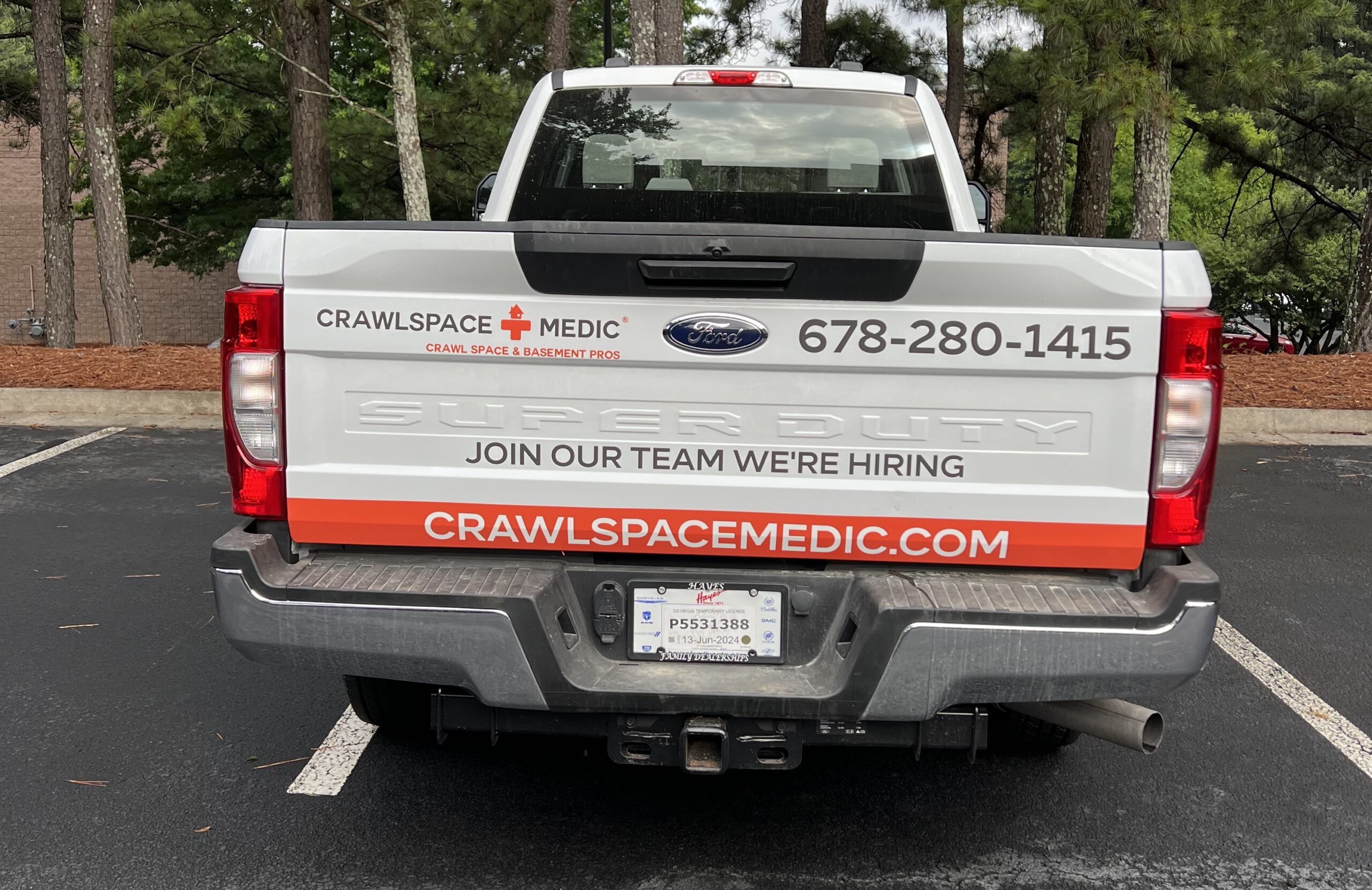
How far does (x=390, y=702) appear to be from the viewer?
386cm

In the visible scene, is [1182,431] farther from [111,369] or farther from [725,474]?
[111,369]

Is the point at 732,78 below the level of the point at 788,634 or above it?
above

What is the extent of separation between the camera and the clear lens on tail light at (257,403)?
3.01 m

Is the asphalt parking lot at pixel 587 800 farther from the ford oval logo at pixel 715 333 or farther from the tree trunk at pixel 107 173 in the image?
the tree trunk at pixel 107 173

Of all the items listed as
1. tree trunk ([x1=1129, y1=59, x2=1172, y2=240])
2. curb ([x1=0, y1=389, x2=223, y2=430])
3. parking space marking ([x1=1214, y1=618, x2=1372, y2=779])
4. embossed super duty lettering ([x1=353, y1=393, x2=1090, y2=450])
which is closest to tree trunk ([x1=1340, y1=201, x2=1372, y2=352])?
tree trunk ([x1=1129, y1=59, x2=1172, y2=240])

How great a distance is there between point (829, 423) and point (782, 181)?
2438mm

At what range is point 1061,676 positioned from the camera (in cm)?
290

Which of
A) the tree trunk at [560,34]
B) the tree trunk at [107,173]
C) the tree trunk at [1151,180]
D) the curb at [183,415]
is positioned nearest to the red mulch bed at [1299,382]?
the curb at [183,415]

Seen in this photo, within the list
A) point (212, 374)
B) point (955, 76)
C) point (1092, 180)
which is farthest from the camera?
point (955, 76)

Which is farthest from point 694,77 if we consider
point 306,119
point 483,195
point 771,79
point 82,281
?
point 82,281

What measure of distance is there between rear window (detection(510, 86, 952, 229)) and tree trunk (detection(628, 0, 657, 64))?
797cm

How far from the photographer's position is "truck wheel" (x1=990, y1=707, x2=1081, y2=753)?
12.9ft

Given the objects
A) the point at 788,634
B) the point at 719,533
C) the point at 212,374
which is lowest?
the point at 212,374

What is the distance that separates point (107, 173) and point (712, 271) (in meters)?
14.8
